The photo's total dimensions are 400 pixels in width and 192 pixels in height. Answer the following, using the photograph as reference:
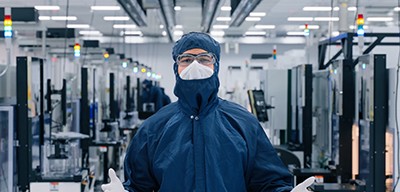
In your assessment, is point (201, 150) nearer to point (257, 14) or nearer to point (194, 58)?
point (194, 58)

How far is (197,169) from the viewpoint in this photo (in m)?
2.35

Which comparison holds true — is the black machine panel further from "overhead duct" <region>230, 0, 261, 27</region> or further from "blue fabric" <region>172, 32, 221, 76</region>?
"blue fabric" <region>172, 32, 221, 76</region>

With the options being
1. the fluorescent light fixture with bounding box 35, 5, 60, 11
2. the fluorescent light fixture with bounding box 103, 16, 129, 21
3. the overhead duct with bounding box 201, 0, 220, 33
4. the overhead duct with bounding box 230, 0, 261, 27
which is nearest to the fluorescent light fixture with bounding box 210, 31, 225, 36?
the fluorescent light fixture with bounding box 103, 16, 129, 21

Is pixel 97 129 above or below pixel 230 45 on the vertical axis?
below

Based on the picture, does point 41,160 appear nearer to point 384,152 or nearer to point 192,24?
point 384,152

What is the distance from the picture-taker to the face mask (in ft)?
7.88

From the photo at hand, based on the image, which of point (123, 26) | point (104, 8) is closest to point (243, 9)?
point (104, 8)

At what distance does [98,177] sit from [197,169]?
24.2 ft

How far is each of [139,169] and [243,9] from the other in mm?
4585

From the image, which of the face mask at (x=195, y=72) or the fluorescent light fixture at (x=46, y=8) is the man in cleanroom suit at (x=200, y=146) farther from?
the fluorescent light fixture at (x=46, y=8)

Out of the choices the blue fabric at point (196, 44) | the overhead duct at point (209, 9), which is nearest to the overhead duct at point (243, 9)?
the overhead duct at point (209, 9)

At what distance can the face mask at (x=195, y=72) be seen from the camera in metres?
2.40

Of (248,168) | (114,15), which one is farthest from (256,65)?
(248,168)

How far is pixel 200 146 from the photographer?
2.38 metres
